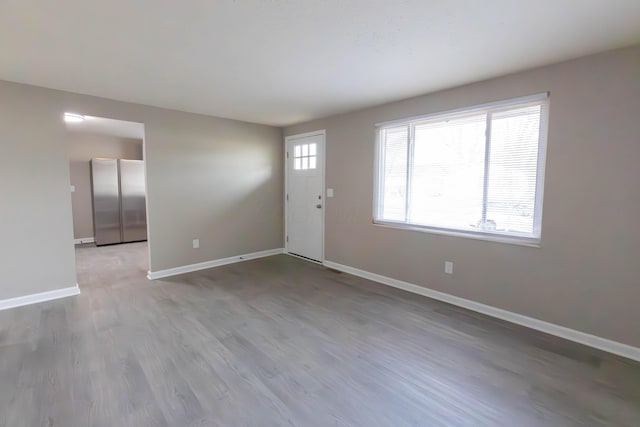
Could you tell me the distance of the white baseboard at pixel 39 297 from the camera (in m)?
3.06

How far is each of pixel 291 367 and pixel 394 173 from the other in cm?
260

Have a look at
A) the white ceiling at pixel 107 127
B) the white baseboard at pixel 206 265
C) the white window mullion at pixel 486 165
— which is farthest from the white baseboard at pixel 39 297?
the white window mullion at pixel 486 165

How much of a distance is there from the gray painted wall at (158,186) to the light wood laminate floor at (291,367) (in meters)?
0.69

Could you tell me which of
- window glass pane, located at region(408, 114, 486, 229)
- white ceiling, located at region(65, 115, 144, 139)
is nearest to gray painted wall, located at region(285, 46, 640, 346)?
window glass pane, located at region(408, 114, 486, 229)

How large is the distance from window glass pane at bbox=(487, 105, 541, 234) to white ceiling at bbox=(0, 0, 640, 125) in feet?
1.52

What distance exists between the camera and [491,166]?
293cm

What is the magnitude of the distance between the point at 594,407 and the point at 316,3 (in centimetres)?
287

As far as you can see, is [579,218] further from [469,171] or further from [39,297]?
[39,297]

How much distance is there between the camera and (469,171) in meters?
3.11

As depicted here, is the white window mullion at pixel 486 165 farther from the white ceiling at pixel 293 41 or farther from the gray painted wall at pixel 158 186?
the gray painted wall at pixel 158 186

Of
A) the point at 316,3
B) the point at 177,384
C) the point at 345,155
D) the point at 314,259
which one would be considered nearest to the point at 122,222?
the point at 314,259

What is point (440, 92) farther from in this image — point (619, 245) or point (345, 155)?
point (619, 245)

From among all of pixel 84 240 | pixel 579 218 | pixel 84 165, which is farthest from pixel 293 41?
pixel 84 240

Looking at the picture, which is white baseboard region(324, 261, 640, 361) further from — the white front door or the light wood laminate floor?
the white front door
